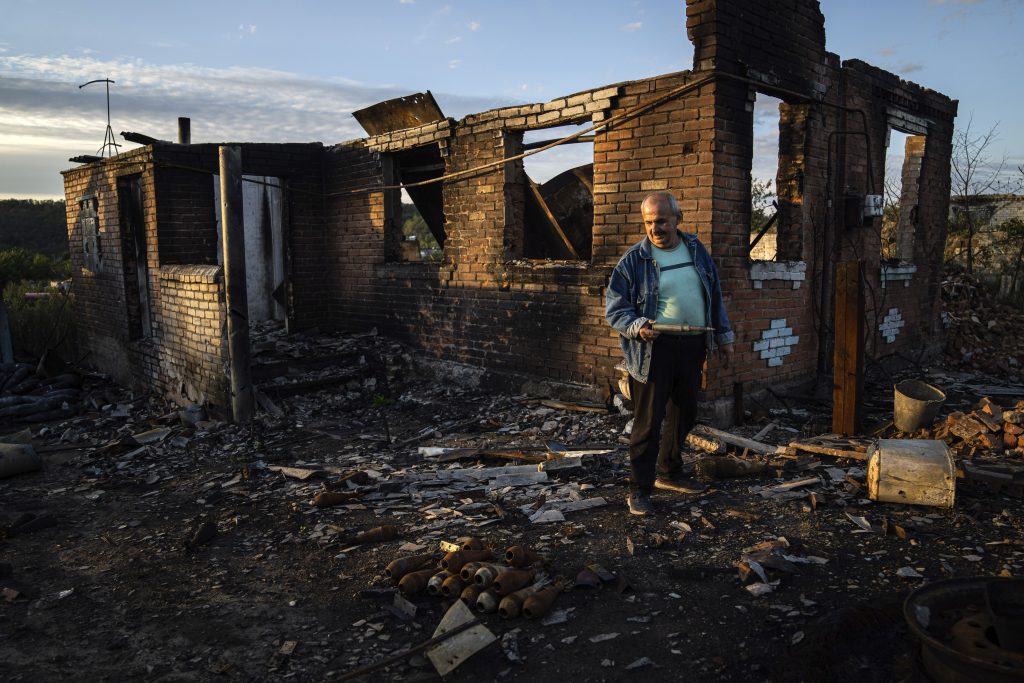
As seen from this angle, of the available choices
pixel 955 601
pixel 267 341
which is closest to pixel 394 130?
pixel 267 341

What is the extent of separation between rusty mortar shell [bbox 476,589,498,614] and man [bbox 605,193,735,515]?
4.52ft

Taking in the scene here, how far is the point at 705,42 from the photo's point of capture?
19.5ft

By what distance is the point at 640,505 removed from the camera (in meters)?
4.21

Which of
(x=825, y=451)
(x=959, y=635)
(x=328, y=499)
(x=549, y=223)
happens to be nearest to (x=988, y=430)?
(x=825, y=451)

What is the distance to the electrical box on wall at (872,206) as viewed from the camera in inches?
300

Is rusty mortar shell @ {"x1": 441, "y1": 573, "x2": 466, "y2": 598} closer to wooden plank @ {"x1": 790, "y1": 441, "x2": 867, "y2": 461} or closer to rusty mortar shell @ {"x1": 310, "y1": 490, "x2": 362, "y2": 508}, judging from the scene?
rusty mortar shell @ {"x1": 310, "y1": 490, "x2": 362, "y2": 508}

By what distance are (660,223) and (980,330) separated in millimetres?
10159

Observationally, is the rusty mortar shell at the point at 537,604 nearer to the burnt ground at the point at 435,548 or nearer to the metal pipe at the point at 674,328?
the burnt ground at the point at 435,548

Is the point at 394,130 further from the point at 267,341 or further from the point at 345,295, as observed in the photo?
the point at 267,341

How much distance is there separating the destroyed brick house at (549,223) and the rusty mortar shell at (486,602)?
3772 millimetres

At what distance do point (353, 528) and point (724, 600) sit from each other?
2388 millimetres

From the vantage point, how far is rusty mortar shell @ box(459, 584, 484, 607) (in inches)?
126

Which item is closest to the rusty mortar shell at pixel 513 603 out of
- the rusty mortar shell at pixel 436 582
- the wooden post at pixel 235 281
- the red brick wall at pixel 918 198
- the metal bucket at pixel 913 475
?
the rusty mortar shell at pixel 436 582

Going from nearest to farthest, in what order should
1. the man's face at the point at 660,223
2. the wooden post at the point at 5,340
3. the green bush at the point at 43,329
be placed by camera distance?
the man's face at the point at 660,223
the wooden post at the point at 5,340
the green bush at the point at 43,329
